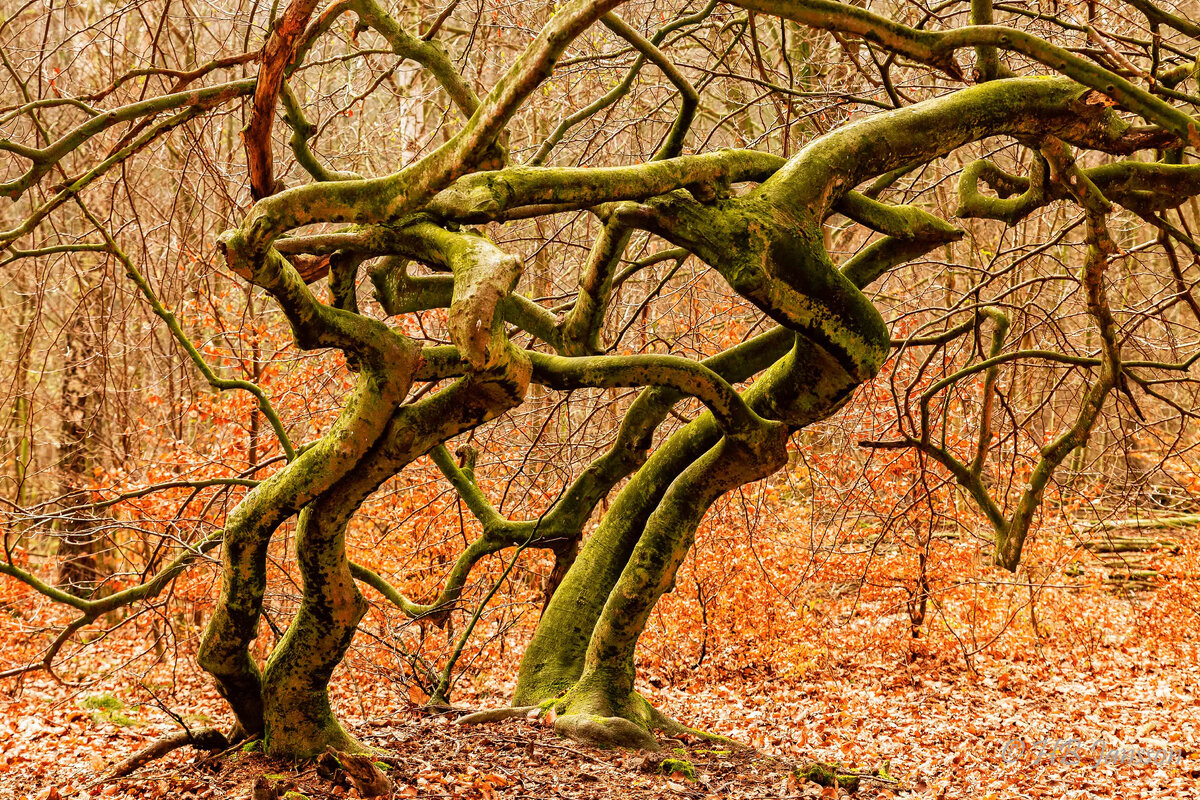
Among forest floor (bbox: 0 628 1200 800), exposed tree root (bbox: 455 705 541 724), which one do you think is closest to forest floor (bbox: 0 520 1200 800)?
A: forest floor (bbox: 0 628 1200 800)

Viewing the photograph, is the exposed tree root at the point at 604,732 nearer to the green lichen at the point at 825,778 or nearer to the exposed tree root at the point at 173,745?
the green lichen at the point at 825,778

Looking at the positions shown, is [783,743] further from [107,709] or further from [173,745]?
[107,709]

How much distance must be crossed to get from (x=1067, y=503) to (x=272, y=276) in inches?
332

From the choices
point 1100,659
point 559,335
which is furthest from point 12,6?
point 1100,659

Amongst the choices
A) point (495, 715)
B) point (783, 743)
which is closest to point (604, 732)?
point (495, 715)

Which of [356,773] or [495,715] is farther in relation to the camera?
[495,715]

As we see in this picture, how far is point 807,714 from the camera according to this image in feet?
28.0

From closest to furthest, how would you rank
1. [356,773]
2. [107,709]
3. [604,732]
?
[356,773] < [604,732] < [107,709]

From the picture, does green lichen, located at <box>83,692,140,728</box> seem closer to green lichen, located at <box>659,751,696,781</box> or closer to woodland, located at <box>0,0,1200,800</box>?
woodland, located at <box>0,0,1200,800</box>

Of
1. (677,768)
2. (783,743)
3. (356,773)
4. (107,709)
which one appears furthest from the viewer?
(107,709)

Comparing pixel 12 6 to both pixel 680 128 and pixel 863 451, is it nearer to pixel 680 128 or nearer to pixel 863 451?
pixel 680 128

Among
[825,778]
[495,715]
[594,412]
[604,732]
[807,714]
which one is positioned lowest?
[825,778]

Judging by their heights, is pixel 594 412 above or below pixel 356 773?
above

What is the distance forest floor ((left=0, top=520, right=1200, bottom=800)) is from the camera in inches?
169
